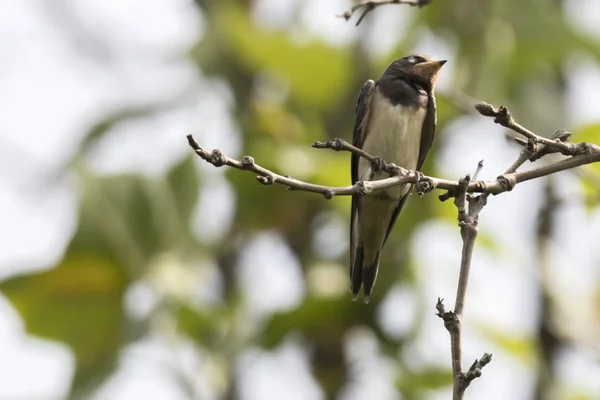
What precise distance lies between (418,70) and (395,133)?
11.3 inches

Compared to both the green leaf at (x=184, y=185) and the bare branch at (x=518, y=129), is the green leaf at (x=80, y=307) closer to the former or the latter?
the green leaf at (x=184, y=185)

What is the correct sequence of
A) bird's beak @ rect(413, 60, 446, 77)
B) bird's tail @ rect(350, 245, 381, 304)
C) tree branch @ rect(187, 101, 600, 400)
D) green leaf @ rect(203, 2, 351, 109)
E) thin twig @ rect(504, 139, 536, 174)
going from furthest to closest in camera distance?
green leaf @ rect(203, 2, 351, 109), bird's beak @ rect(413, 60, 446, 77), bird's tail @ rect(350, 245, 381, 304), thin twig @ rect(504, 139, 536, 174), tree branch @ rect(187, 101, 600, 400)

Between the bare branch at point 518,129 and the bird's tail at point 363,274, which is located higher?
the bird's tail at point 363,274

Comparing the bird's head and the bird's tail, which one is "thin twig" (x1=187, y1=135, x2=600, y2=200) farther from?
the bird's head

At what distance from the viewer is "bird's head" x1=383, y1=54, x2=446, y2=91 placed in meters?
4.58

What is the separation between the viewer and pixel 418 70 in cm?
457

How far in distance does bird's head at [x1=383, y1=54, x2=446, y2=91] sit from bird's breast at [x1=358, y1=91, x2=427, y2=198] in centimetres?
10

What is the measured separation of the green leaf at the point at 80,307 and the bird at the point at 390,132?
171 cm

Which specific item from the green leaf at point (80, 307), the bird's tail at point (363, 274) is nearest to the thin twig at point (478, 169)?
the bird's tail at point (363, 274)

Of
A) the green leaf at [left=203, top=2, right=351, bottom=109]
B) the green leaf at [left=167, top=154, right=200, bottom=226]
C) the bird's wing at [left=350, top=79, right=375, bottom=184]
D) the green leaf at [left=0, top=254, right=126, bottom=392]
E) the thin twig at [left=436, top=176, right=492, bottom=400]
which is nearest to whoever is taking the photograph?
the thin twig at [left=436, top=176, right=492, bottom=400]

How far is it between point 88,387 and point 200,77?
2.20 m

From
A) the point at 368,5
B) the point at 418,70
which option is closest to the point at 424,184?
the point at 368,5

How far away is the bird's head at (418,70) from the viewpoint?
4578 millimetres

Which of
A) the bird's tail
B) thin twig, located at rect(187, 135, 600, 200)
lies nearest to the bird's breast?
the bird's tail
